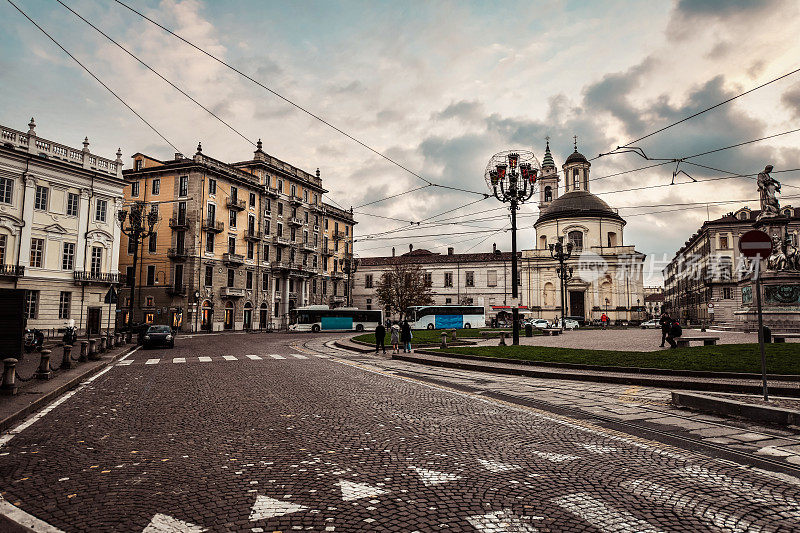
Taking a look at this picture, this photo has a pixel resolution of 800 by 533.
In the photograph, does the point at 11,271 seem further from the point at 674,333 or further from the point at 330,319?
the point at 674,333

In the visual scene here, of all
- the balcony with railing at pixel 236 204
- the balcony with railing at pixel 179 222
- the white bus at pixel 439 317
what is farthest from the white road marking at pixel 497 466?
the balcony with railing at pixel 236 204

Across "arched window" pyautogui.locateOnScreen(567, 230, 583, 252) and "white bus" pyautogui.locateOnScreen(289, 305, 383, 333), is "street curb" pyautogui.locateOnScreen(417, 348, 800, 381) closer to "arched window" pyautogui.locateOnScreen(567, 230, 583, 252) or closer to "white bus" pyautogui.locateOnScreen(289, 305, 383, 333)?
"white bus" pyautogui.locateOnScreen(289, 305, 383, 333)

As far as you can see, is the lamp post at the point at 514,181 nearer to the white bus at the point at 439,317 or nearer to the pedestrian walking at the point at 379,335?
the pedestrian walking at the point at 379,335

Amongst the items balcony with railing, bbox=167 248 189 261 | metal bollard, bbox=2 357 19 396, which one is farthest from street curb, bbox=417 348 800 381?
balcony with railing, bbox=167 248 189 261

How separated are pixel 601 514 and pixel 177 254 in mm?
49054

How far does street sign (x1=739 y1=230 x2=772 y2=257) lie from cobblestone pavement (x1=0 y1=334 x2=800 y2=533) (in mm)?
4395

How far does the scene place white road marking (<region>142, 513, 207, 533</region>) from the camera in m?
3.51

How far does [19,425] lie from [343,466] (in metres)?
5.30

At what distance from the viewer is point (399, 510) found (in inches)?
152

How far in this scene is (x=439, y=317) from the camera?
5294cm

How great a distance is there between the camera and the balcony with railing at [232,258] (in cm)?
5066

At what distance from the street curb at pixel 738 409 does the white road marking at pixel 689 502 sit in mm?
3871

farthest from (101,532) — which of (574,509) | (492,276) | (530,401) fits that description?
(492,276)

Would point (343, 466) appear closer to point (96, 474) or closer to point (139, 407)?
point (96, 474)
